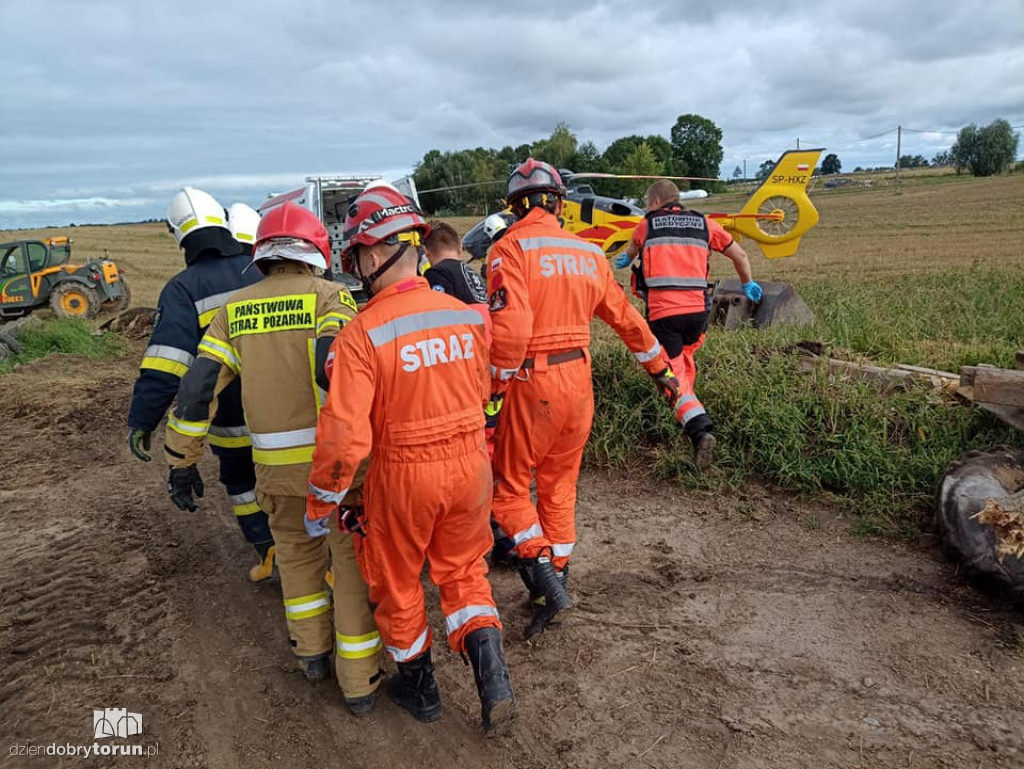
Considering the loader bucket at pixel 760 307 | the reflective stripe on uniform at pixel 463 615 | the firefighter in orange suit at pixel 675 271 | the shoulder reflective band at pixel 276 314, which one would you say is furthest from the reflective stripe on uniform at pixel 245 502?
the loader bucket at pixel 760 307

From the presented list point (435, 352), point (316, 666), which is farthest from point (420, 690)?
point (435, 352)

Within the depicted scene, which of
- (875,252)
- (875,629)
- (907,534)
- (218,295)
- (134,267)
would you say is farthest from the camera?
(134,267)

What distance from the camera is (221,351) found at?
3041 millimetres

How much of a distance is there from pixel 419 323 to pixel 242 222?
7.73 feet

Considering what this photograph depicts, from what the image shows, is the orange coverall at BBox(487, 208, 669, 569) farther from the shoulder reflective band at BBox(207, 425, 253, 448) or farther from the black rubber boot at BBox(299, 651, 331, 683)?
the shoulder reflective band at BBox(207, 425, 253, 448)

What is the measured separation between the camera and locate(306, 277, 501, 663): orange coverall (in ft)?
8.29

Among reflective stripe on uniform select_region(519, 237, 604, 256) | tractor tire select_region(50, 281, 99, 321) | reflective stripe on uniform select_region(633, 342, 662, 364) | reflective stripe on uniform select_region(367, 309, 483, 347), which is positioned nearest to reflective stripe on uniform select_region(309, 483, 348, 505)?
reflective stripe on uniform select_region(367, 309, 483, 347)

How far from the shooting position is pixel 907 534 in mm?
4176

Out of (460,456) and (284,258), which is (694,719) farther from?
(284,258)

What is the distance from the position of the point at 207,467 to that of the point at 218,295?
307cm

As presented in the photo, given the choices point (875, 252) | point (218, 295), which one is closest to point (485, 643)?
point (218, 295)

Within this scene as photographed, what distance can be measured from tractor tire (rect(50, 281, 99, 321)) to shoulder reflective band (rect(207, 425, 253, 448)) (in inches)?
523

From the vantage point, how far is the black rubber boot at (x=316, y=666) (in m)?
3.21

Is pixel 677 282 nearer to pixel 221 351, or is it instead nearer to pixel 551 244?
pixel 551 244
